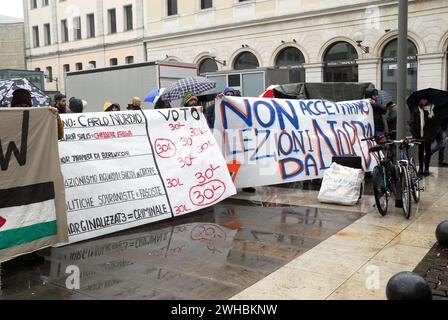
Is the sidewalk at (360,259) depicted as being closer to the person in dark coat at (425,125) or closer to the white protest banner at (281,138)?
the white protest banner at (281,138)

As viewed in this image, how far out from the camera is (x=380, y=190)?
6711mm

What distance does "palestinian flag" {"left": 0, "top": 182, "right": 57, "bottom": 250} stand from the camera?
4.83 m

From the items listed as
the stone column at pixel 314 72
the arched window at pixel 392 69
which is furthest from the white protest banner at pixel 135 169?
the stone column at pixel 314 72

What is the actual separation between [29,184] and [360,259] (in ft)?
11.6

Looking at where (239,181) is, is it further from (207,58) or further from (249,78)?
Result: (207,58)

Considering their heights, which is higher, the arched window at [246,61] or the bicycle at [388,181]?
the arched window at [246,61]

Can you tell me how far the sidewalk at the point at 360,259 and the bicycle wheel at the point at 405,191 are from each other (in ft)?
0.42

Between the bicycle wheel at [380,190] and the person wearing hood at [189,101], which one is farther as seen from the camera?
the person wearing hood at [189,101]

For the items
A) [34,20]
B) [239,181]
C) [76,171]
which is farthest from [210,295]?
[34,20]

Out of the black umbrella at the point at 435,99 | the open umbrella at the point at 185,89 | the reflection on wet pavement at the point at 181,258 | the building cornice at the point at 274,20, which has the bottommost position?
the reflection on wet pavement at the point at 181,258

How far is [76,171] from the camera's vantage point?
6008mm

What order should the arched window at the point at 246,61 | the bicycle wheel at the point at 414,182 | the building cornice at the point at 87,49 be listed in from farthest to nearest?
the building cornice at the point at 87,49 < the arched window at the point at 246,61 < the bicycle wheel at the point at 414,182

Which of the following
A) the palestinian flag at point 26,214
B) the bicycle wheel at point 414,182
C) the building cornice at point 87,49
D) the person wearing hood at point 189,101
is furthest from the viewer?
the building cornice at point 87,49

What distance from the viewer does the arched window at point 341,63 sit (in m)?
Result: 26.2
